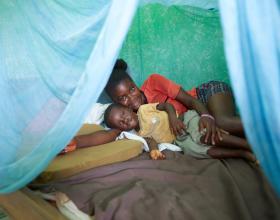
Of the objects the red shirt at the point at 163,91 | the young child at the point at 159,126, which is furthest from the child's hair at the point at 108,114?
the red shirt at the point at 163,91

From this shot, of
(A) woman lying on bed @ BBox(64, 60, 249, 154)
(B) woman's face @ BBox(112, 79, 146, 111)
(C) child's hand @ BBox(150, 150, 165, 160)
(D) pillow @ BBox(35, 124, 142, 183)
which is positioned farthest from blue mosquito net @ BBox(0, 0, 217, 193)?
(B) woman's face @ BBox(112, 79, 146, 111)

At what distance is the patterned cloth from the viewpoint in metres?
1.85

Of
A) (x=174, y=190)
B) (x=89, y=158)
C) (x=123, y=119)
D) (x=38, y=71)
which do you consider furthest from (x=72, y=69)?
(x=123, y=119)

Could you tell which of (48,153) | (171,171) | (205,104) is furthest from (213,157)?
(48,153)

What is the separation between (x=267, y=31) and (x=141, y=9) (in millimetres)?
1695

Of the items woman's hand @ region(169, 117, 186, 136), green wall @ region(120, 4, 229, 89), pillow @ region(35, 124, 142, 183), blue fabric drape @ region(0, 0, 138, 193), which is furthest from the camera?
green wall @ region(120, 4, 229, 89)

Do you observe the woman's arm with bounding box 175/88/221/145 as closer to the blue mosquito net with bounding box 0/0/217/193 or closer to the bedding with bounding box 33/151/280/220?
the bedding with bounding box 33/151/280/220

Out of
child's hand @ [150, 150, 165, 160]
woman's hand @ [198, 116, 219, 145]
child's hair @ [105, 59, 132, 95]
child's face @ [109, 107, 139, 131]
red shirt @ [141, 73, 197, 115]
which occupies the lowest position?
child's hand @ [150, 150, 165, 160]

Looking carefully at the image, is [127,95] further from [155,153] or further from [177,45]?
[177,45]

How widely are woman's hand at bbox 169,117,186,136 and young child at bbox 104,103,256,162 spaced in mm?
18

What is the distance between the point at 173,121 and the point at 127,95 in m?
0.35

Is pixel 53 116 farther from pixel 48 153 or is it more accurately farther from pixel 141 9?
pixel 141 9

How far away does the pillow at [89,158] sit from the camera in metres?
1.41

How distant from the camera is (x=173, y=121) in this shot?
172 centimetres
